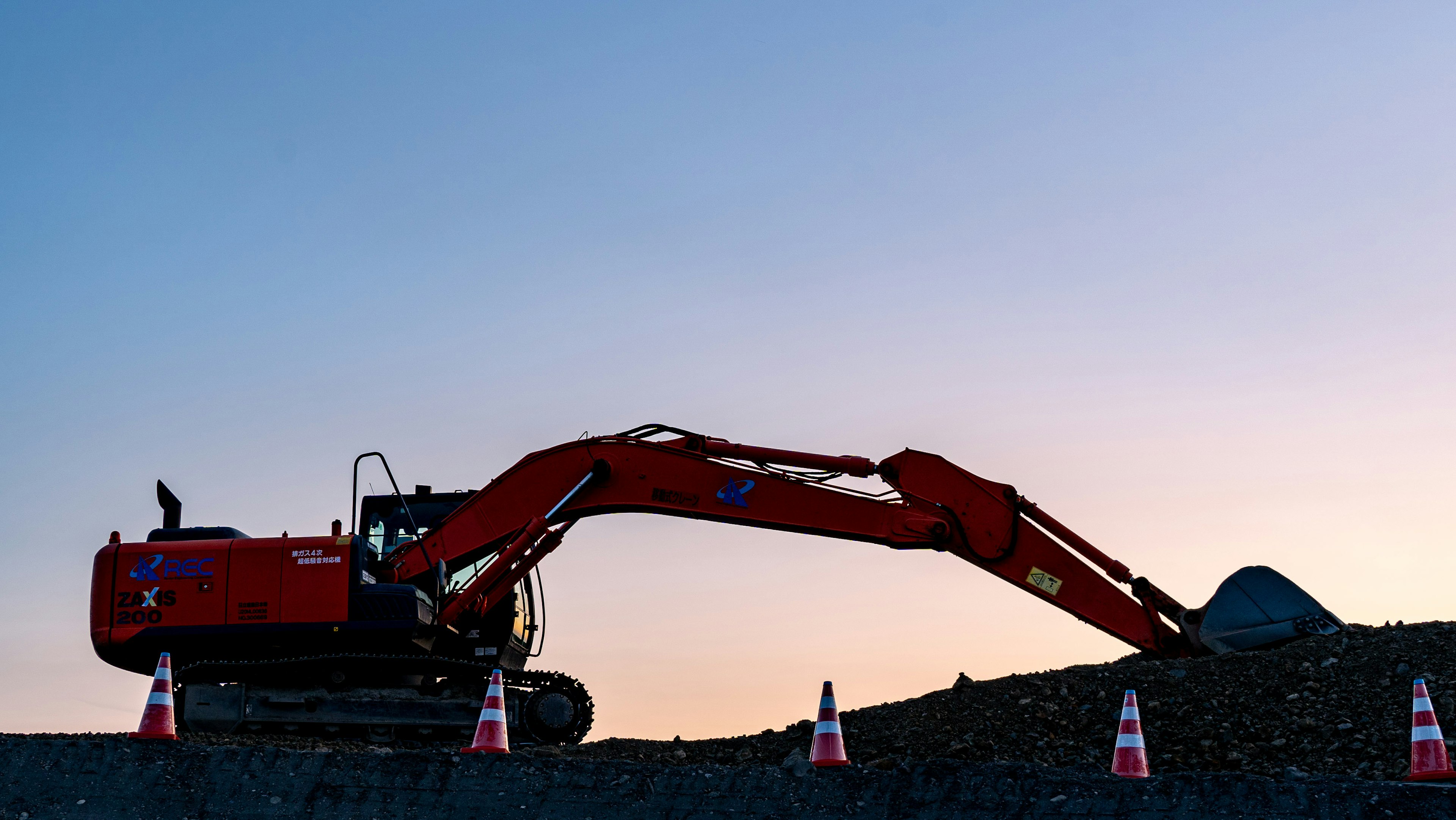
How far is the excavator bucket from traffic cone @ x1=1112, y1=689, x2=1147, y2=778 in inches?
162

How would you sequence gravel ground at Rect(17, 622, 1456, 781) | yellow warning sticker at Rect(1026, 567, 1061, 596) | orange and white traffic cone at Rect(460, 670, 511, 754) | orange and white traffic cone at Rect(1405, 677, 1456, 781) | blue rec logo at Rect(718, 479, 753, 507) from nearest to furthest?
1. orange and white traffic cone at Rect(1405, 677, 1456, 781)
2. orange and white traffic cone at Rect(460, 670, 511, 754)
3. gravel ground at Rect(17, 622, 1456, 781)
4. yellow warning sticker at Rect(1026, 567, 1061, 596)
5. blue rec logo at Rect(718, 479, 753, 507)

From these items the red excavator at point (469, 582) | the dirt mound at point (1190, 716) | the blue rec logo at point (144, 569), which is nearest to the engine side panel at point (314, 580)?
the red excavator at point (469, 582)

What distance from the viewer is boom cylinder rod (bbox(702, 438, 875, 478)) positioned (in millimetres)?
12789

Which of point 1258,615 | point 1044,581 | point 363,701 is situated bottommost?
point 363,701

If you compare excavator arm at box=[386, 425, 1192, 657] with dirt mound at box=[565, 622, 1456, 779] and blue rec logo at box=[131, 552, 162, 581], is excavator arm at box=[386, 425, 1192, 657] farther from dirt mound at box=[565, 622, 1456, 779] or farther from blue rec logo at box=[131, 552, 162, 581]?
blue rec logo at box=[131, 552, 162, 581]

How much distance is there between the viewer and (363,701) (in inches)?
509

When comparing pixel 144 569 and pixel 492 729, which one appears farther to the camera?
pixel 144 569

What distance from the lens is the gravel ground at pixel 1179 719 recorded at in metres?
9.94

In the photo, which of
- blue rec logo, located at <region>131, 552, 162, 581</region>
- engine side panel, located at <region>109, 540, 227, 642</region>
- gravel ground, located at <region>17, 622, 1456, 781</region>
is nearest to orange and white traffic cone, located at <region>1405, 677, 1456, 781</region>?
gravel ground, located at <region>17, 622, 1456, 781</region>

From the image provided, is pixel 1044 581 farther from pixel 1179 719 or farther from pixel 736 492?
pixel 736 492

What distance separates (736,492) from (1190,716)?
14.7 feet

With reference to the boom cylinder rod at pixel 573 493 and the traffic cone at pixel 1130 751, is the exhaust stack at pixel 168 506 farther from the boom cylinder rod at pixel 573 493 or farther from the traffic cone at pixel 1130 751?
the traffic cone at pixel 1130 751

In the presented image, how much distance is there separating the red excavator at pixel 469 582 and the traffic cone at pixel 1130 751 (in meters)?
4.20

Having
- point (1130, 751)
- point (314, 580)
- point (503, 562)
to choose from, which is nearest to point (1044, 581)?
point (1130, 751)
